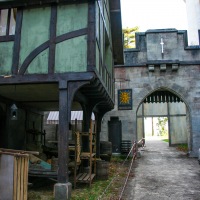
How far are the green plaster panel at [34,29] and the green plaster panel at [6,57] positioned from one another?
38 cm

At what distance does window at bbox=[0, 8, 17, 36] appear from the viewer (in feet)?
25.2

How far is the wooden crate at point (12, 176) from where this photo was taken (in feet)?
16.7

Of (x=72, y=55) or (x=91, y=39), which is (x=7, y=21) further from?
(x=91, y=39)

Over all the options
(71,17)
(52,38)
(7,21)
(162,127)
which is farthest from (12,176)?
(162,127)

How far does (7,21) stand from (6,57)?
1.23 meters

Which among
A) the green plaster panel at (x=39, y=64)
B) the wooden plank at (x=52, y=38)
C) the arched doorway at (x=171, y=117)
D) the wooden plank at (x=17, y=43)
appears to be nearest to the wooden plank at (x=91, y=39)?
the wooden plank at (x=52, y=38)

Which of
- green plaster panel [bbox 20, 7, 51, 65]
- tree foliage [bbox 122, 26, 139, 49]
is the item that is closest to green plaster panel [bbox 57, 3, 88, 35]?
green plaster panel [bbox 20, 7, 51, 65]

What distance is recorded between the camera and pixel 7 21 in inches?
306

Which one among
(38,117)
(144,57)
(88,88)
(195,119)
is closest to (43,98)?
(88,88)

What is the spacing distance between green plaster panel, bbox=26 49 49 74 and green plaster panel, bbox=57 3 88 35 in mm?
768

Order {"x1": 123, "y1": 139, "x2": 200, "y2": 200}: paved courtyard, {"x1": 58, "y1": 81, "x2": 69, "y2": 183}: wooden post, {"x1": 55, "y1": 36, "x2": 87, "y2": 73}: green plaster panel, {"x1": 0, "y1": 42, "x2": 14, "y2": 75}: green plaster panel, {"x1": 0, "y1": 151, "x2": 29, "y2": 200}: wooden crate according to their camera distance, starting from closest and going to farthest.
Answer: {"x1": 0, "y1": 151, "x2": 29, "y2": 200}: wooden crate, {"x1": 58, "y1": 81, "x2": 69, "y2": 183}: wooden post, {"x1": 123, "y1": 139, "x2": 200, "y2": 200}: paved courtyard, {"x1": 55, "y1": 36, "x2": 87, "y2": 73}: green plaster panel, {"x1": 0, "y1": 42, "x2": 14, "y2": 75}: green plaster panel

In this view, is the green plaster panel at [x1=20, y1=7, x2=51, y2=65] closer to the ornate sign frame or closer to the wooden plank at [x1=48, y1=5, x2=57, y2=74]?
the wooden plank at [x1=48, y1=5, x2=57, y2=74]

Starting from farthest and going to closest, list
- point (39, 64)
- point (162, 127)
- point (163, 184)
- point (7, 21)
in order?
point (162, 127) < point (163, 184) < point (7, 21) < point (39, 64)

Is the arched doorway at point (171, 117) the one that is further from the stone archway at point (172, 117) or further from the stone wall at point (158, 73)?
the stone wall at point (158, 73)
